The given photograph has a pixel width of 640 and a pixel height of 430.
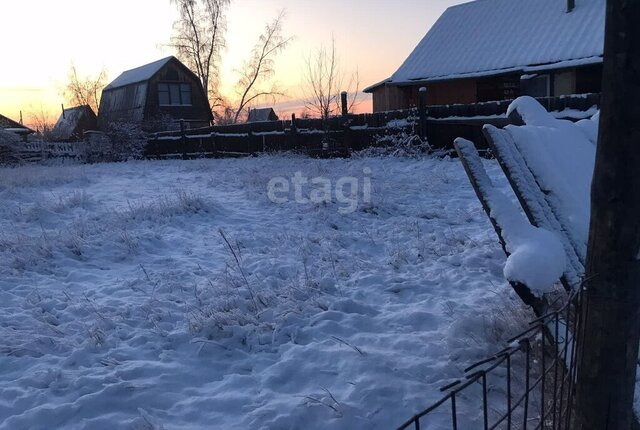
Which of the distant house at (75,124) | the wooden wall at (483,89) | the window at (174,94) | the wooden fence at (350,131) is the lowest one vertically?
the wooden fence at (350,131)

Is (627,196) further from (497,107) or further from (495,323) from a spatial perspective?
(497,107)

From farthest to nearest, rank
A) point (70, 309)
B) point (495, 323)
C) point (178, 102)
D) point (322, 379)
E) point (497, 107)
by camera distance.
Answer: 1. point (178, 102)
2. point (497, 107)
3. point (70, 309)
4. point (495, 323)
5. point (322, 379)

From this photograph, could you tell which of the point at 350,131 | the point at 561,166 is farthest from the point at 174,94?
the point at 561,166

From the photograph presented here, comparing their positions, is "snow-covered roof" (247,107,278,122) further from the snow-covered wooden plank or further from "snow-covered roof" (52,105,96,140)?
the snow-covered wooden plank

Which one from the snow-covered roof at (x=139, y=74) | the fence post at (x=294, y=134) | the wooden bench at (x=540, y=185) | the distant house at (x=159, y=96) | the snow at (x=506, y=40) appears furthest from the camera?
the snow-covered roof at (x=139, y=74)

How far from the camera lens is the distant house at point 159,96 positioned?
30.2 metres

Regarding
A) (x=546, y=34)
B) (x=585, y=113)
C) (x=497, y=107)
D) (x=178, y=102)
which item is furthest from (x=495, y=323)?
(x=178, y=102)

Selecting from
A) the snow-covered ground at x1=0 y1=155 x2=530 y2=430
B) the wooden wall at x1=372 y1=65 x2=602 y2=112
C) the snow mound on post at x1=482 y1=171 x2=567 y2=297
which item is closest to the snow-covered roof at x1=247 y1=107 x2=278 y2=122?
the wooden wall at x1=372 y1=65 x2=602 y2=112

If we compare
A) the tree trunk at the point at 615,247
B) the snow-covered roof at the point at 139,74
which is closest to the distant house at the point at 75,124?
the snow-covered roof at the point at 139,74

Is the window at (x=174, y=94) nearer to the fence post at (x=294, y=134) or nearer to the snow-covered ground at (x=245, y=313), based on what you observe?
the fence post at (x=294, y=134)

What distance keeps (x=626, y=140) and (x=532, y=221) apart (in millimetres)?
1286

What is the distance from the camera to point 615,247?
5.07 ft

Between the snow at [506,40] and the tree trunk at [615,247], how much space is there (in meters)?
15.8

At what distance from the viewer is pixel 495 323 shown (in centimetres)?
324
